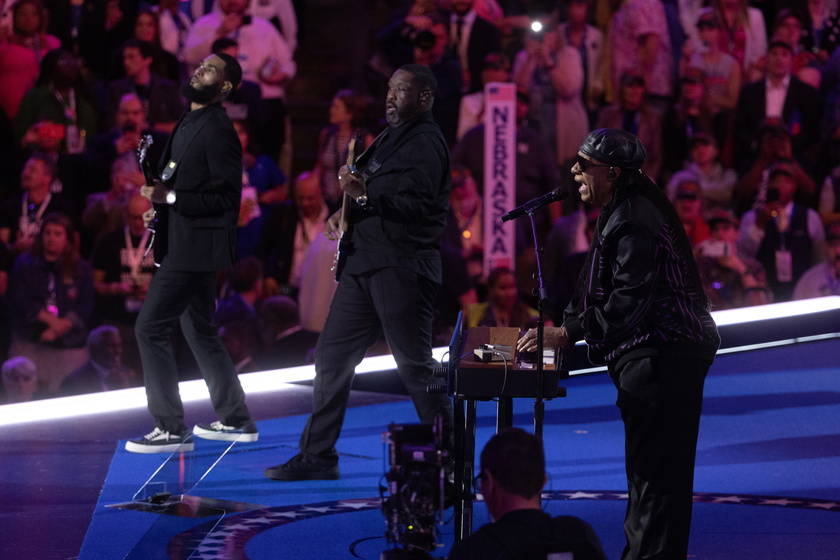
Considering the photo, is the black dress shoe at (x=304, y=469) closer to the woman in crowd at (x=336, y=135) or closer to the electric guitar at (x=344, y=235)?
the electric guitar at (x=344, y=235)

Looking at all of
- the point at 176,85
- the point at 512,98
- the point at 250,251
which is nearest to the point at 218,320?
the point at 250,251

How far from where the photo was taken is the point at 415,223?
16.9ft

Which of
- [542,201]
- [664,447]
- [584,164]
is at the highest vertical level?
[584,164]

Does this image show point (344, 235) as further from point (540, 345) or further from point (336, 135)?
point (336, 135)

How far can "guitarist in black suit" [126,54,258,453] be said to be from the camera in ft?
19.0

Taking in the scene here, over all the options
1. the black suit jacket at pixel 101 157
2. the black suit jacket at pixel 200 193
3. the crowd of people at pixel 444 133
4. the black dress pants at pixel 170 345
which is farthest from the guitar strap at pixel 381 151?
the black suit jacket at pixel 101 157

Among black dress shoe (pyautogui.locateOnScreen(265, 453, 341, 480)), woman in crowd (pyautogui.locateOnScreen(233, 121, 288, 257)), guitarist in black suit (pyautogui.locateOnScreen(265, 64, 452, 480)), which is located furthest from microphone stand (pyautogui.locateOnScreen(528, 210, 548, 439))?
woman in crowd (pyautogui.locateOnScreen(233, 121, 288, 257))

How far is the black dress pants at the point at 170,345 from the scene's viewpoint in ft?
19.0

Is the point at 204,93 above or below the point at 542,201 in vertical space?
above

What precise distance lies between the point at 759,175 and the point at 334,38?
3464 millimetres

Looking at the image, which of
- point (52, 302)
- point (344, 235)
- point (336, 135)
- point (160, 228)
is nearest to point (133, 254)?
point (52, 302)

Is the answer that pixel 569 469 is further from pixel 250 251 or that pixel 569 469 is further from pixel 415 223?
pixel 250 251

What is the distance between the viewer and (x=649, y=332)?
12.4 feet

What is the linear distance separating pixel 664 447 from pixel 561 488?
6.18 feet
